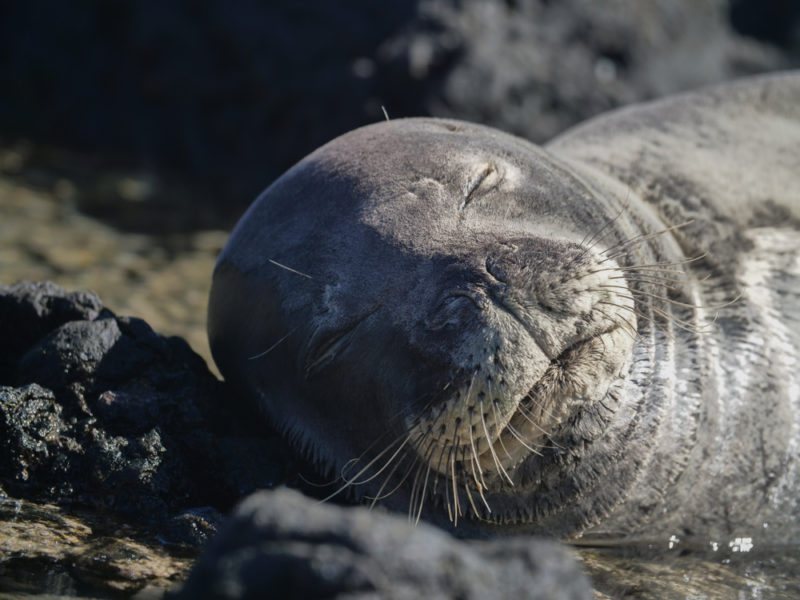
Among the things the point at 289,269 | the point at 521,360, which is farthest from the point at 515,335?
the point at 289,269

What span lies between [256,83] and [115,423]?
5.75 meters

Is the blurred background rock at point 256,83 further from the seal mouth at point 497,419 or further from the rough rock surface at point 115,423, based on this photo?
the seal mouth at point 497,419

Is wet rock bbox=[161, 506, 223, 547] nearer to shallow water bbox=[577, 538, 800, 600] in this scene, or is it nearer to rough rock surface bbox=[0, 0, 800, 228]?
shallow water bbox=[577, 538, 800, 600]

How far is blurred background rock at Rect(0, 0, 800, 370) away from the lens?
7820 millimetres

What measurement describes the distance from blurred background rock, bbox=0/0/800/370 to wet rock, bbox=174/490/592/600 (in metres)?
4.68

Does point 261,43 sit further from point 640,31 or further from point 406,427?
point 406,427

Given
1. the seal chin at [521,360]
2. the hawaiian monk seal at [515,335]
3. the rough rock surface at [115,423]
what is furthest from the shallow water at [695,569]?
the rough rock surface at [115,423]

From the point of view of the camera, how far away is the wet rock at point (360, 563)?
1.87 metres

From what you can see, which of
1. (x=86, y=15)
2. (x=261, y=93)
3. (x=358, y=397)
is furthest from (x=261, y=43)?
(x=358, y=397)

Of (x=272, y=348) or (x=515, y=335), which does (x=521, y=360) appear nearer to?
(x=515, y=335)

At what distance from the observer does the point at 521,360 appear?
3072mm

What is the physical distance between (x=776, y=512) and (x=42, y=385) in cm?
277

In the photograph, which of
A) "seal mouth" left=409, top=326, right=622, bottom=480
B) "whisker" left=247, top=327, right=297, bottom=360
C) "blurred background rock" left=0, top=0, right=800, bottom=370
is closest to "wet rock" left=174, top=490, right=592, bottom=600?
"seal mouth" left=409, top=326, right=622, bottom=480

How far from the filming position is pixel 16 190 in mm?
7840
